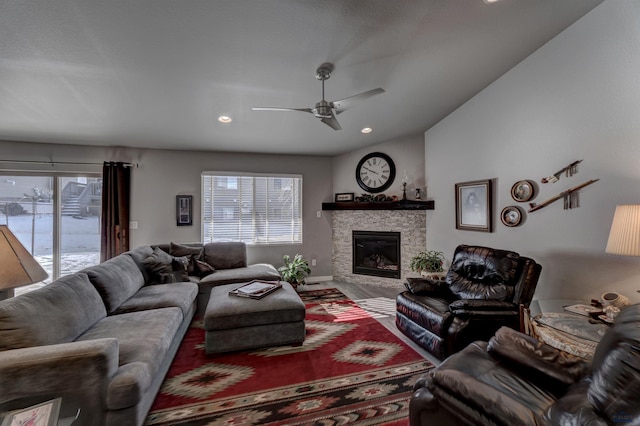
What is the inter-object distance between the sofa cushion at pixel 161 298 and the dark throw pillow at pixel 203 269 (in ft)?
1.61

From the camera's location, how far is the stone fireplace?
4641 mm

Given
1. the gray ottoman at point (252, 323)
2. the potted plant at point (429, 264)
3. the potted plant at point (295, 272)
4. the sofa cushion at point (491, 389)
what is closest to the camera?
the sofa cushion at point (491, 389)

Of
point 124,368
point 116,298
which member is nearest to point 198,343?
point 116,298

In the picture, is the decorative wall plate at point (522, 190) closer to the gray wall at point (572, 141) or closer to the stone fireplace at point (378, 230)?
the gray wall at point (572, 141)

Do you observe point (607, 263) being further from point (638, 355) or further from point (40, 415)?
Result: point (40, 415)

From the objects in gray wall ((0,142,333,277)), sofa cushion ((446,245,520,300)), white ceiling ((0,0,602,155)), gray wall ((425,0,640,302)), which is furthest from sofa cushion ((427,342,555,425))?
gray wall ((0,142,333,277))

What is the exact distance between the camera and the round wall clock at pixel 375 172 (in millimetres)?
4844

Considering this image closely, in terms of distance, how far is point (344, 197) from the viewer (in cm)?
520

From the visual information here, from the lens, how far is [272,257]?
5.14m

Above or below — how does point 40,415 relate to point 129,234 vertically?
below

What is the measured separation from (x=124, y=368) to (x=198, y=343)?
1304mm

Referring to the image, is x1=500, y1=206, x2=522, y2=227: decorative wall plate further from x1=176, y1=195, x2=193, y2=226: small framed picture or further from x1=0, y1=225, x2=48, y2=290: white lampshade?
x1=176, y1=195, x2=193, y2=226: small framed picture

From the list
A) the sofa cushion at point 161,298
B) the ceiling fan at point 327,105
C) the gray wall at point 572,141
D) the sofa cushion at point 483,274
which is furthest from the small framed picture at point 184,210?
the gray wall at point 572,141

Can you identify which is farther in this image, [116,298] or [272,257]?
[272,257]
